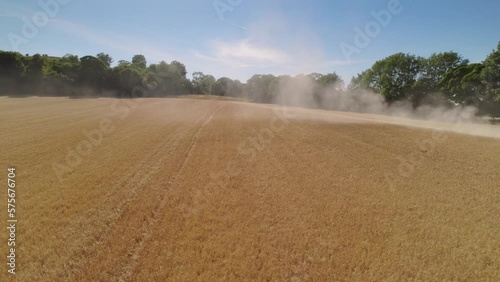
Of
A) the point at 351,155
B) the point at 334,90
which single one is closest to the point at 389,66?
the point at 334,90

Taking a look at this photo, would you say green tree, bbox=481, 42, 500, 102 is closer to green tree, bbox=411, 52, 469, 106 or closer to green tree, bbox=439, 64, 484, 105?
green tree, bbox=439, 64, 484, 105

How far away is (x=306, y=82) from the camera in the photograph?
94.5 m

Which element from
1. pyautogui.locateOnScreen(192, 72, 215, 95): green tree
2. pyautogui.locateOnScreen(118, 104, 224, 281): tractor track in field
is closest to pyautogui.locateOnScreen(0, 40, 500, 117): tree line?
pyautogui.locateOnScreen(192, 72, 215, 95): green tree

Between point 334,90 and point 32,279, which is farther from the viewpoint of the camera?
point 334,90

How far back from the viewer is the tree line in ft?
147

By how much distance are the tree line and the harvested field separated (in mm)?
37557

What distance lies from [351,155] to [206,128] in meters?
16.8

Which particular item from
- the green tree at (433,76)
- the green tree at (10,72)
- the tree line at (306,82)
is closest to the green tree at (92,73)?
the tree line at (306,82)

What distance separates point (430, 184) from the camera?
499 inches

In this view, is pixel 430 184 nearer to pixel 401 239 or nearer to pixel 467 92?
pixel 401 239

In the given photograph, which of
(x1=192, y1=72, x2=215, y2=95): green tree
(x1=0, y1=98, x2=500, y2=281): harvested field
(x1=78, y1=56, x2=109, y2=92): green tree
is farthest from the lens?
(x1=192, y1=72, x2=215, y2=95): green tree

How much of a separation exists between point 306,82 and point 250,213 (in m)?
92.8

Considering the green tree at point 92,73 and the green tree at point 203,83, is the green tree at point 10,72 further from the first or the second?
the green tree at point 203,83

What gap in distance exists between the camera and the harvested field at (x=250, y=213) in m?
6.45
